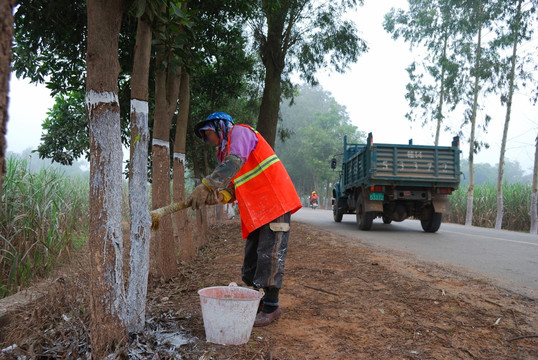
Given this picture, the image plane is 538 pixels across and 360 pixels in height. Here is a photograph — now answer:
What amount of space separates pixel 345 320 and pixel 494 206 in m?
18.8

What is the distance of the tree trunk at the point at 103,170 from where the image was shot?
243cm

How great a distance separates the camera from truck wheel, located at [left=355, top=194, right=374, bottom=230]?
10413 mm

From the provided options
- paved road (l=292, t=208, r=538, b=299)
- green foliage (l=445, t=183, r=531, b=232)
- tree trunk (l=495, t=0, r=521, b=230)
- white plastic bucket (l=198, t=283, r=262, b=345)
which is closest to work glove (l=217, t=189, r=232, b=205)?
white plastic bucket (l=198, t=283, r=262, b=345)

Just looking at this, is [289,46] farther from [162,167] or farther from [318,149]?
[318,149]

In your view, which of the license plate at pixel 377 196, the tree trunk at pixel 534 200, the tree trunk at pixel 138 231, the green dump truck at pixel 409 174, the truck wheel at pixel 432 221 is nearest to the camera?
the tree trunk at pixel 138 231

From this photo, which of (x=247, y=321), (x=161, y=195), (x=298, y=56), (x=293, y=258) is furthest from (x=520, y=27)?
(x=247, y=321)

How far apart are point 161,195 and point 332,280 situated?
222cm

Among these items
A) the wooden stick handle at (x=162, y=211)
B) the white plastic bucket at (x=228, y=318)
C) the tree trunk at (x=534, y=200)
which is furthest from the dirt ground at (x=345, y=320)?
the tree trunk at (x=534, y=200)

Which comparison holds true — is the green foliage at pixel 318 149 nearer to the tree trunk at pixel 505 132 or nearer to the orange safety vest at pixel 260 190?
the tree trunk at pixel 505 132

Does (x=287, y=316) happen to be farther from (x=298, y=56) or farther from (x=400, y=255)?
(x=298, y=56)

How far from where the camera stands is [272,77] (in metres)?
10.2

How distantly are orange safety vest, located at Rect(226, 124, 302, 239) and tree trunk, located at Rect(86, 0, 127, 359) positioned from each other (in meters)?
0.98

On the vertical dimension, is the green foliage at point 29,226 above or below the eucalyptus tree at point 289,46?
below

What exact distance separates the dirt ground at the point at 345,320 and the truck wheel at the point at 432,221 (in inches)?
215
